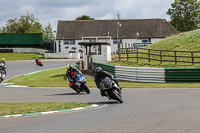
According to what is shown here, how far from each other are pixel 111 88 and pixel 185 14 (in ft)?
277

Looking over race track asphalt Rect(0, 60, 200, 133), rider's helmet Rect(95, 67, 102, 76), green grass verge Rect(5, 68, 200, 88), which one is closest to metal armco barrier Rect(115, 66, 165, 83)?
green grass verge Rect(5, 68, 200, 88)

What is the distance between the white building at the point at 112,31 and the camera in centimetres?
8175

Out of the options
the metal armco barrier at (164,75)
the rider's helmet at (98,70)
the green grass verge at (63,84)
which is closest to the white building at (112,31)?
the green grass verge at (63,84)

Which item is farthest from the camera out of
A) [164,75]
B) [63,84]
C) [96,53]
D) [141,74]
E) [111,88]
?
[96,53]

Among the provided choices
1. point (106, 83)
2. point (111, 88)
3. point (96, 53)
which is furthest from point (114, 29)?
point (111, 88)

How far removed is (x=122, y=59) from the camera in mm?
35625

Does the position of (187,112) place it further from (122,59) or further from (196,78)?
(122,59)

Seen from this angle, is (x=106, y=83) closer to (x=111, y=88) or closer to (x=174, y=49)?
(x=111, y=88)

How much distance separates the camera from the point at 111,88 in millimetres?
13047

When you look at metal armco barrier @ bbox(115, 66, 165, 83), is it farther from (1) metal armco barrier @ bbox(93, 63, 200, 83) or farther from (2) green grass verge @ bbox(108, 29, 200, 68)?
(2) green grass verge @ bbox(108, 29, 200, 68)

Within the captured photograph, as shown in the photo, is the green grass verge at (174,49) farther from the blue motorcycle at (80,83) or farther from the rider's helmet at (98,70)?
the rider's helmet at (98,70)

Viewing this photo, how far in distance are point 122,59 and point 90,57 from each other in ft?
10.2

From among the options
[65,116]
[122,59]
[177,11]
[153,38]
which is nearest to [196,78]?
[122,59]

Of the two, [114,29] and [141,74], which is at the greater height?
[114,29]
